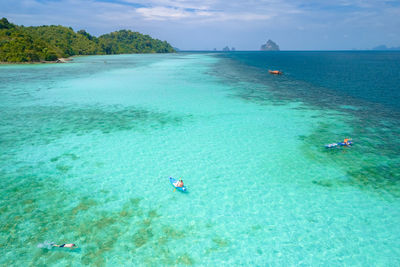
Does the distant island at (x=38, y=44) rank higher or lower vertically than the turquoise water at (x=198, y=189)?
higher

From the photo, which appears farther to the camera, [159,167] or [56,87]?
[56,87]

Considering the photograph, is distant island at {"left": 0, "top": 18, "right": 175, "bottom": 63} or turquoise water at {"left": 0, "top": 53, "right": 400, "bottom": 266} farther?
distant island at {"left": 0, "top": 18, "right": 175, "bottom": 63}

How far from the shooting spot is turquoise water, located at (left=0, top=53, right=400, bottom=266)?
9.27 meters

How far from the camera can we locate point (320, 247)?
372 inches

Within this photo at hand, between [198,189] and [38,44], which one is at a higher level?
[38,44]

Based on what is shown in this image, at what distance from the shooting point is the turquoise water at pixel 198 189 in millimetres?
9273

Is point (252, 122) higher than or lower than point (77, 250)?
higher

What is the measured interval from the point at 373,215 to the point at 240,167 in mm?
7411

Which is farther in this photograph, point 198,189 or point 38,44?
point 38,44

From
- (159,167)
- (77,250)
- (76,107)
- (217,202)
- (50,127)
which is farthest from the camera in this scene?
(76,107)

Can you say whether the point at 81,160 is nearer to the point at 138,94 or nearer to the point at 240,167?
the point at 240,167

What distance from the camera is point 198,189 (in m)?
13.3

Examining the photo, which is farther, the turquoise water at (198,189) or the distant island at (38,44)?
the distant island at (38,44)

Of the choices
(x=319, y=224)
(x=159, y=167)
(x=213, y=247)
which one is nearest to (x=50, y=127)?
(x=159, y=167)
